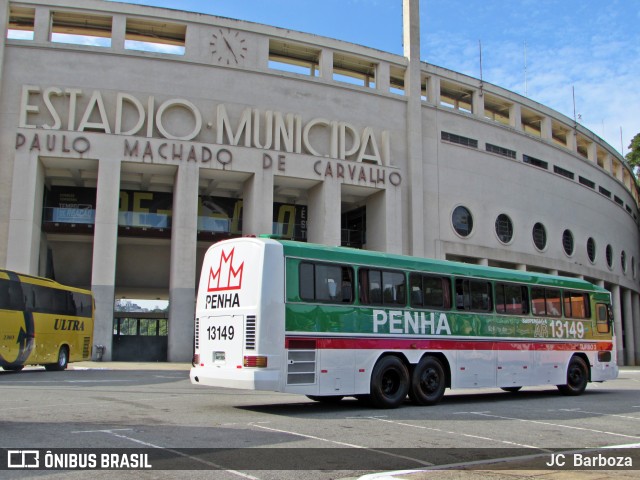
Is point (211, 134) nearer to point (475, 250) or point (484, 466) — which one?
point (475, 250)

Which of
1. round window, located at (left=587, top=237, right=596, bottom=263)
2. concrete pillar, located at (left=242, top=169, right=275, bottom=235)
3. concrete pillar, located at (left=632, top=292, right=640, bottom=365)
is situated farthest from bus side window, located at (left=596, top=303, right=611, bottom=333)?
concrete pillar, located at (left=632, top=292, right=640, bottom=365)

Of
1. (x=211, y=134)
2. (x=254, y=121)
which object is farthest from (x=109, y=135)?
(x=254, y=121)

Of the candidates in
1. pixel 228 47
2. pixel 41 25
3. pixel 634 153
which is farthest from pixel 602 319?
pixel 634 153

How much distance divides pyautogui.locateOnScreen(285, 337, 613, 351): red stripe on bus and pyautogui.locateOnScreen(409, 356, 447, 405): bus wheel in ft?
1.22

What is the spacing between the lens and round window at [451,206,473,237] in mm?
41969

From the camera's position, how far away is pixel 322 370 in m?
12.4

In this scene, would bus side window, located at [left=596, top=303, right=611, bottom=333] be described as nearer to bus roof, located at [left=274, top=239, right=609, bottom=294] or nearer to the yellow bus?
bus roof, located at [left=274, top=239, right=609, bottom=294]

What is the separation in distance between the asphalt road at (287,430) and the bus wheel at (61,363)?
8250 mm

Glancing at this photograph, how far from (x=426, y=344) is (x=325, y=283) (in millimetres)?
3019

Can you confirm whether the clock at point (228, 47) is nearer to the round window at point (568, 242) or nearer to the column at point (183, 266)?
the column at point (183, 266)

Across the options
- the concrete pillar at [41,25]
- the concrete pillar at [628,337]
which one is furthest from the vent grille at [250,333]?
the concrete pillar at [628,337]

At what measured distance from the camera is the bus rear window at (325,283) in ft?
41.3

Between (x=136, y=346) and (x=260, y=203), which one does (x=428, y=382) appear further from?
(x=136, y=346)

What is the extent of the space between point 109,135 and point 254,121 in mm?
7774
